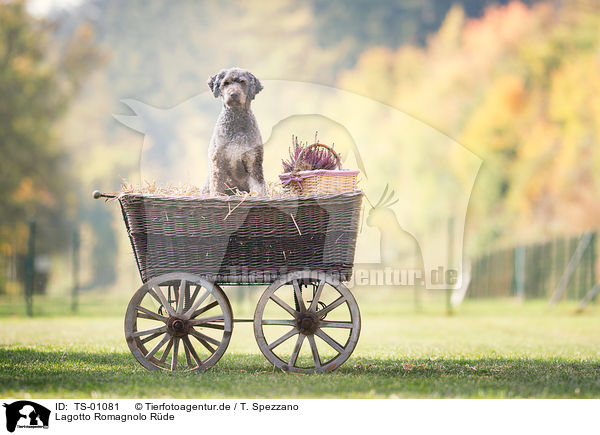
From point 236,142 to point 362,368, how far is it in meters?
2.18

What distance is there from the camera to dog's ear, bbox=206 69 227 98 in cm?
569

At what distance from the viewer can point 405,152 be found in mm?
26266

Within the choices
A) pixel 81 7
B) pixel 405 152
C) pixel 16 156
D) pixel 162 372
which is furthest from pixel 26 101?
pixel 162 372

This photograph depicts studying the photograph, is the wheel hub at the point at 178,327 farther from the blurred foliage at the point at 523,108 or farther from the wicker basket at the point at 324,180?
the blurred foliage at the point at 523,108

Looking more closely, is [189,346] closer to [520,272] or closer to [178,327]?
[178,327]

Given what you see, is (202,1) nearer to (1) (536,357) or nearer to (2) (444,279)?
(2) (444,279)

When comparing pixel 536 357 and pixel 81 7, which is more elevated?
pixel 81 7

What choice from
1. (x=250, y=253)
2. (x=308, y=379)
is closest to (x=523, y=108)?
(x=250, y=253)

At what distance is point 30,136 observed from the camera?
2375 centimetres

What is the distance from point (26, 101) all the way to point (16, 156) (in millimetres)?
2193

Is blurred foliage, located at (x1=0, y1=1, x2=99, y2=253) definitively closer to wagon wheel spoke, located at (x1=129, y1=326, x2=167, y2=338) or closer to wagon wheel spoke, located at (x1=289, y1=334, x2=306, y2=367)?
wagon wheel spoke, located at (x1=129, y1=326, x2=167, y2=338)

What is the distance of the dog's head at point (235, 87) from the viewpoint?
5586 millimetres
